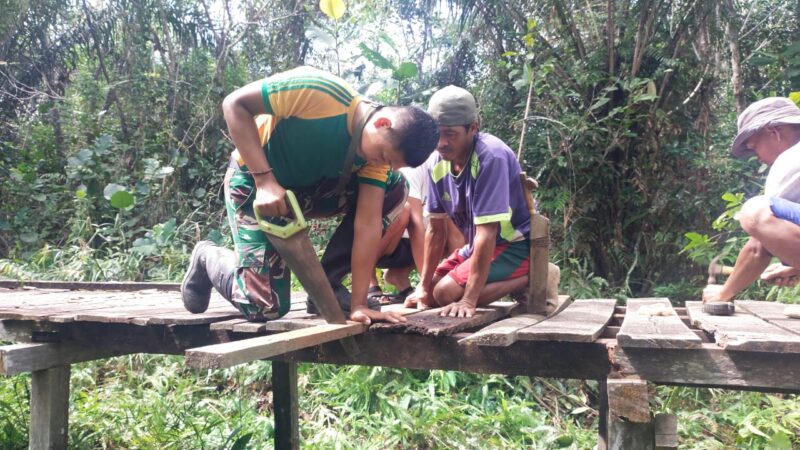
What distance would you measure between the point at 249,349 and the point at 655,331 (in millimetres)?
1332

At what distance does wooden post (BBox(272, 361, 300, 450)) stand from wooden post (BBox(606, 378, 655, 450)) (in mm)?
2386

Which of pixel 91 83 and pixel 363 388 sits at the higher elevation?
pixel 91 83

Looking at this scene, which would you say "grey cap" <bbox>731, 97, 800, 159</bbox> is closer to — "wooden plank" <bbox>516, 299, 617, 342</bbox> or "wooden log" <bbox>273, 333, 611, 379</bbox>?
"wooden plank" <bbox>516, 299, 617, 342</bbox>

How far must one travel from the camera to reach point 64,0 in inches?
318

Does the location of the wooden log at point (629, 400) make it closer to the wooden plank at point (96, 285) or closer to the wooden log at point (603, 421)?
the wooden log at point (603, 421)

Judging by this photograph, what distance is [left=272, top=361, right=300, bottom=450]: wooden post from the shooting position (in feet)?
12.8

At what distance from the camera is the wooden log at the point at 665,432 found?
2037 mm

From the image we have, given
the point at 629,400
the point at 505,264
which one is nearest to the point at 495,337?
the point at 629,400

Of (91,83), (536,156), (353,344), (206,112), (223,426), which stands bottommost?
(223,426)

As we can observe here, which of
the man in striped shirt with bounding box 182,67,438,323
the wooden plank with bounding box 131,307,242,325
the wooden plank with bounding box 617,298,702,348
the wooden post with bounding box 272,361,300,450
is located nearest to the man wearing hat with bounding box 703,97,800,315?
the wooden plank with bounding box 617,298,702,348

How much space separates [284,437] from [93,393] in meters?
2.23

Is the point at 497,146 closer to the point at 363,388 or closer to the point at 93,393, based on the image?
the point at 363,388

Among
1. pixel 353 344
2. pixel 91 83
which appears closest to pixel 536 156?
pixel 353 344

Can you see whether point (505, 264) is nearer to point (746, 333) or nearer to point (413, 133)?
Answer: point (413, 133)
